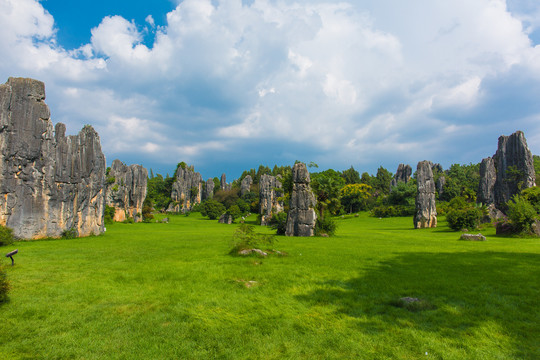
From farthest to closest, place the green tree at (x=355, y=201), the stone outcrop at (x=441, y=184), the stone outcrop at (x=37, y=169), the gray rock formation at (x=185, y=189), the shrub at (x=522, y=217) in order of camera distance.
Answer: the gray rock formation at (x=185, y=189) → the stone outcrop at (x=441, y=184) → the green tree at (x=355, y=201) → the shrub at (x=522, y=217) → the stone outcrop at (x=37, y=169)

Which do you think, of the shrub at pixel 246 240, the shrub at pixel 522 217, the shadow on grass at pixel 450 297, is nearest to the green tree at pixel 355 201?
the shrub at pixel 522 217

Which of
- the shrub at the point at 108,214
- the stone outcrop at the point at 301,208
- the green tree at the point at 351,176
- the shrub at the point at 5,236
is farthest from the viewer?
the green tree at the point at 351,176

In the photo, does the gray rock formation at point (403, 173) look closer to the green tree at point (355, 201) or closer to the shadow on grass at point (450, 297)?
the green tree at point (355, 201)

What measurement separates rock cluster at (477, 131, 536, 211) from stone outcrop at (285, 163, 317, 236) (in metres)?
38.5

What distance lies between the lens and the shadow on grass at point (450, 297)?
6.07 metres

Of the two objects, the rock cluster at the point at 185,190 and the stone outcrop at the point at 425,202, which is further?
the rock cluster at the point at 185,190

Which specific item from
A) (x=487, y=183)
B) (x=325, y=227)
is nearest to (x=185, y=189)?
(x=325, y=227)

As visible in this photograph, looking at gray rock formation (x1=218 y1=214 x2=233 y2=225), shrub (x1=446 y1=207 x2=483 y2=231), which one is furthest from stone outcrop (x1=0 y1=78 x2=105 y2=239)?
shrub (x1=446 y1=207 x2=483 y2=231)

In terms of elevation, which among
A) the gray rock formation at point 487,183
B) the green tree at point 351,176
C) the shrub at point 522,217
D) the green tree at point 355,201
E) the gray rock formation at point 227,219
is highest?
the green tree at point 351,176

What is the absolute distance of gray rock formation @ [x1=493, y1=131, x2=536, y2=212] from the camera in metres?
45.6

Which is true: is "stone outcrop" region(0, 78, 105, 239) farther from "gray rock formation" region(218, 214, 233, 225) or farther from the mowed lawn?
"gray rock formation" region(218, 214, 233, 225)

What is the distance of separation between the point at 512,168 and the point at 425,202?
64.2 ft

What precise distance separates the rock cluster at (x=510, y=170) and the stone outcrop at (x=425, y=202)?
16.6 m

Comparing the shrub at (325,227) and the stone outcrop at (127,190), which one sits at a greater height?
the stone outcrop at (127,190)
